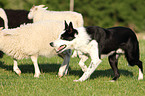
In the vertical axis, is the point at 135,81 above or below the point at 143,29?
above

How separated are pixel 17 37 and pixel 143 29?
→ 2881cm

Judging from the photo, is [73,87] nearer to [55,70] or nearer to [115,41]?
[115,41]

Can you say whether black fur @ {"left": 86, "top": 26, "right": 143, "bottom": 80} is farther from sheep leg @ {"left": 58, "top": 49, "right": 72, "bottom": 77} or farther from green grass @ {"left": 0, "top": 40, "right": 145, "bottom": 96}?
sheep leg @ {"left": 58, "top": 49, "right": 72, "bottom": 77}

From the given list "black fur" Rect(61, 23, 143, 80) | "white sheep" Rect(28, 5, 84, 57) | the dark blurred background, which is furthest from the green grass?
the dark blurred background

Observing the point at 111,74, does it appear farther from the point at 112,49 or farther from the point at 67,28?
the point at 67,28

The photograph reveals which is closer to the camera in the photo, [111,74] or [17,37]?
[17,37]

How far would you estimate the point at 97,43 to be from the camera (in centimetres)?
657

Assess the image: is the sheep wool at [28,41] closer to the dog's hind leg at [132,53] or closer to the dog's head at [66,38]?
the dog's head at [66,38]

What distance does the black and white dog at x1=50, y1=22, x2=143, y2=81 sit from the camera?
642 centimetres

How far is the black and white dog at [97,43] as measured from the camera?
642 cm

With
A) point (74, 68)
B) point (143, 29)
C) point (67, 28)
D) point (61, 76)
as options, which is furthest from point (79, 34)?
point (143, 29)

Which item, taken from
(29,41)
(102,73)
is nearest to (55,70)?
(102,73)

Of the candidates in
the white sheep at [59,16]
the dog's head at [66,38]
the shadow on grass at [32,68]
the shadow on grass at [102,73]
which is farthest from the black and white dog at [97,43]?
the white sheep at [59,16]

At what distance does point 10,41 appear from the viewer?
24.7 ft
